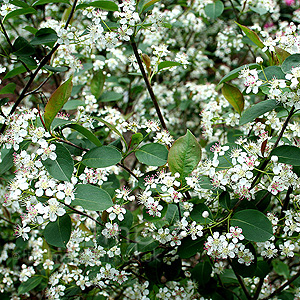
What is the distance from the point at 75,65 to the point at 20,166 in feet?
1.59

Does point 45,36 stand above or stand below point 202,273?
above

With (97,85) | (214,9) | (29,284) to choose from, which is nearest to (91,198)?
(29,284)

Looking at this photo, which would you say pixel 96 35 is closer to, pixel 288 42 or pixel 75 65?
pixel 75 65

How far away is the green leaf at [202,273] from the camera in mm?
975

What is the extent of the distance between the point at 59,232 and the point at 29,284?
20.4 inches

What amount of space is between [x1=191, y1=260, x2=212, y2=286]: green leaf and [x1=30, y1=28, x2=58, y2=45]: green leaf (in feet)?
2.60

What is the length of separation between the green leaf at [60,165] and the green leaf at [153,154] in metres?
0.18

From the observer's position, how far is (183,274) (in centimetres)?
109

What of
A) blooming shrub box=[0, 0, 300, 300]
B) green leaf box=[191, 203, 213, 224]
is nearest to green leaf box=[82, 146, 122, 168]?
blooming shrub box=[0, 0, 300, 300]

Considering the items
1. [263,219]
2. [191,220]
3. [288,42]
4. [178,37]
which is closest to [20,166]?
[191,220]

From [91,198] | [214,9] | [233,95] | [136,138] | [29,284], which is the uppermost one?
[214,9]

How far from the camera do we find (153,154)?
2.80ft

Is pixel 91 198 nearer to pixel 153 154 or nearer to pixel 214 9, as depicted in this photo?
pixel 153 154

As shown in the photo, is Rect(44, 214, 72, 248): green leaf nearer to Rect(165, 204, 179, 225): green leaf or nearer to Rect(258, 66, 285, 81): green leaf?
Rect(165, 204, 179, 225): green leaf
